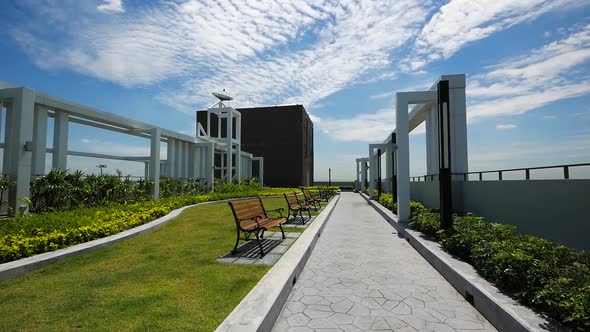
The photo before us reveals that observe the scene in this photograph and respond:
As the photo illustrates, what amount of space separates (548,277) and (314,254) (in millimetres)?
3674

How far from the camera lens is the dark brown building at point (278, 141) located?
40.3 metres

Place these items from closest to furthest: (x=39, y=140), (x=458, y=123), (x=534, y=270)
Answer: (x=534, y=270) < (x=458, y=123) < (x=39, y=140)

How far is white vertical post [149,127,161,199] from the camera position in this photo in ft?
49.7

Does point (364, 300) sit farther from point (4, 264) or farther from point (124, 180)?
point (124, 180)

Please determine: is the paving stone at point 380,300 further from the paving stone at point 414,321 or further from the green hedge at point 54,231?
the green hedge at point 54,231

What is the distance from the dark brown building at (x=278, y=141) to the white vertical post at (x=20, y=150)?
101 feet

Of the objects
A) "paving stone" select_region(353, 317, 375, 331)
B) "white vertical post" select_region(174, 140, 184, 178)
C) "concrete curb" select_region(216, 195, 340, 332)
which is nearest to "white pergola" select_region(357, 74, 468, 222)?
"concrete curb" select_region(216, 195, 340, 332)

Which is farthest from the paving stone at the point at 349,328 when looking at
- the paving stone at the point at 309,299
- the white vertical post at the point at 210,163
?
the white vertical post at the point at 210,163

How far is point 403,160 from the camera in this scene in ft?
31.0

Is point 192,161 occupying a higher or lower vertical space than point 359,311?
higher

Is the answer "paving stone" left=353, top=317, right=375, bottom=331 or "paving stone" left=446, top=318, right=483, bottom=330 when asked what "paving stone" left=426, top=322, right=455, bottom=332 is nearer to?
"paving stone" left=446, top=318, right=483, bottom=330

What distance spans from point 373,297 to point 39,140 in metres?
12.2

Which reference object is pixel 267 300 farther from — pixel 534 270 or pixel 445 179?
pixel 445 179

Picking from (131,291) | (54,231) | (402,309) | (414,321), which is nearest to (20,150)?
(54,231)
